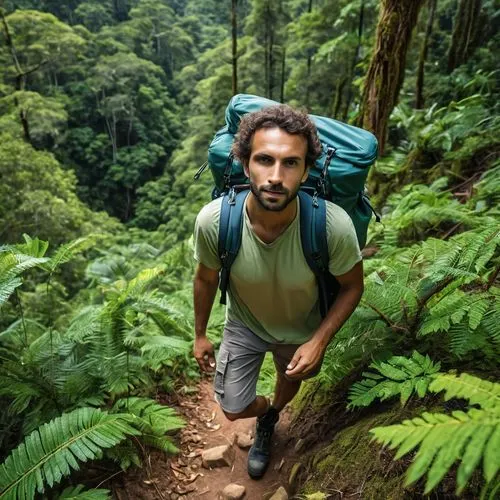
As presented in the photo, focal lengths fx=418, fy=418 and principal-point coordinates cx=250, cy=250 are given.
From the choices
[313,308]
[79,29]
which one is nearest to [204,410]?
[313,308]

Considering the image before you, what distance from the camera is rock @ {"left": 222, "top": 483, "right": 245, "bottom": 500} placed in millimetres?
2821

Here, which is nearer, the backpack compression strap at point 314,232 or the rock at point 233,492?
the backpack compression strap at point 314,232

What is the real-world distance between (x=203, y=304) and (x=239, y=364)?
18.6 inches

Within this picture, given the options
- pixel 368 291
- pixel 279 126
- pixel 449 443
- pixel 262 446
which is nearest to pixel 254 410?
pixel 262 446

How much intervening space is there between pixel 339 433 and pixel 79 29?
4017 cm

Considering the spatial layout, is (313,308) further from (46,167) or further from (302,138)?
(46,167)

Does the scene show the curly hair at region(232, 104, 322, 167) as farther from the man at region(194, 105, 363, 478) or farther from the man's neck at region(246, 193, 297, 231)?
the man's neck at region(246, 193, 297, 231)

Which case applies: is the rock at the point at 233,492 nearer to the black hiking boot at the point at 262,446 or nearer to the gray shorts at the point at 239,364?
the black hiking boot at the point at 262,446

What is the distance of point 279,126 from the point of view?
206cm

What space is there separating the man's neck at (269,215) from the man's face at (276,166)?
0.10m

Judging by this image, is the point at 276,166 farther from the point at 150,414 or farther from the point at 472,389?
the point at 150,414

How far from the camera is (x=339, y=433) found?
101 inches

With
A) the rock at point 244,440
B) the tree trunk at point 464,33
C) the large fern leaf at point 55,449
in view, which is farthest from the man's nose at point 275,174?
the tree trunk at point 464,33

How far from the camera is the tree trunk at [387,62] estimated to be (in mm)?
4688
